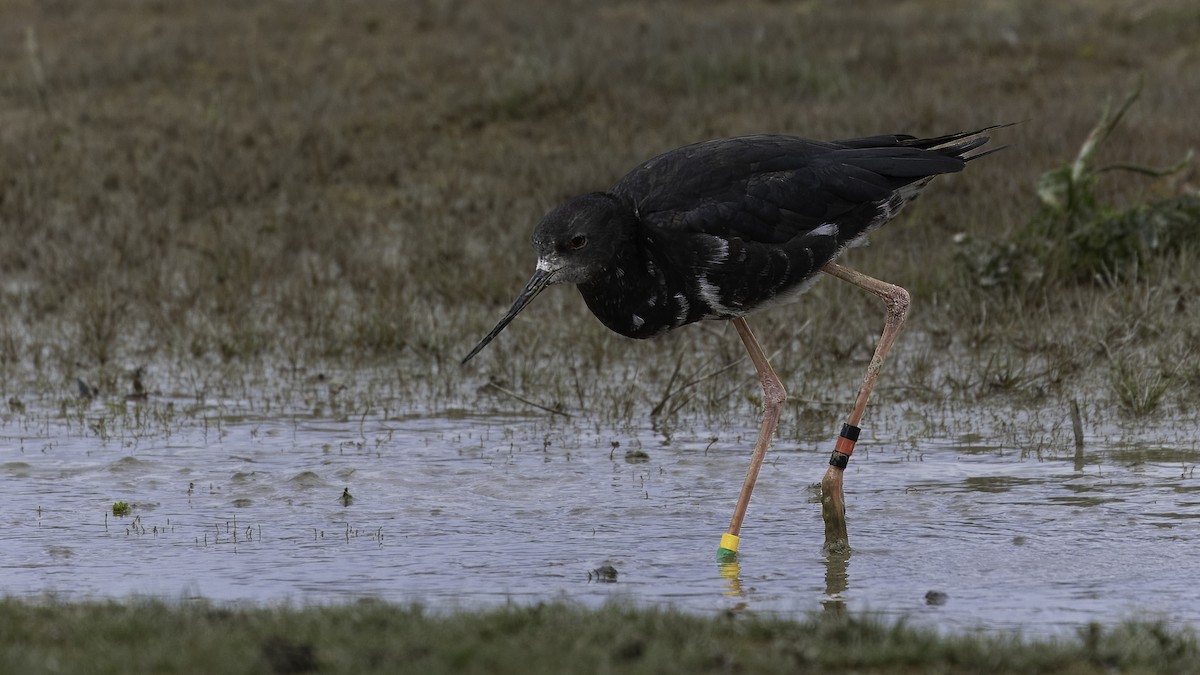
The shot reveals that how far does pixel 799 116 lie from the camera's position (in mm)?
16484

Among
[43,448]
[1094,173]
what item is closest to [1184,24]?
[1094,173]

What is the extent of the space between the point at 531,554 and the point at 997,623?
1.93 metres

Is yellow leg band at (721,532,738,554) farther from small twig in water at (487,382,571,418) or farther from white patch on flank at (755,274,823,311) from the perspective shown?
small twig in water at (487,382,571,418)

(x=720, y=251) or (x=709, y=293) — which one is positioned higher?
(x=720, y=251)

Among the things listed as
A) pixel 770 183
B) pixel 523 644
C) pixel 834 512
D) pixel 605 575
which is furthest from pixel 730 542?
pixel 523 644

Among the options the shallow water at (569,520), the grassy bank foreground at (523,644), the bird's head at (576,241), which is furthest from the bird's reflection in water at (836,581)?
the bird's head at (576,241)

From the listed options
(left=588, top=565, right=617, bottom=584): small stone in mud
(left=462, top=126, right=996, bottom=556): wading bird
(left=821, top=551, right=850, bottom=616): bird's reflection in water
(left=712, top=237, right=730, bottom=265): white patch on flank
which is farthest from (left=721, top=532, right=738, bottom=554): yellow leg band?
(left=712, top=237, right=730, bottom=265): white patch on flank

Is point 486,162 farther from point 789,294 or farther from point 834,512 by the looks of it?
point 834,512

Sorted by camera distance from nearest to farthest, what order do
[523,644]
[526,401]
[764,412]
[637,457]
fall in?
[523,644], [764,412], [637,457], [526,401]

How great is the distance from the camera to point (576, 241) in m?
6.01

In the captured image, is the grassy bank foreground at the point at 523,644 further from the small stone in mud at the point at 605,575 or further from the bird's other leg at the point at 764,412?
the bird's other leg at the point at 764,412

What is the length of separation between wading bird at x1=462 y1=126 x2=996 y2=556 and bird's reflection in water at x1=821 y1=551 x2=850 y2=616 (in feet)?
0.39

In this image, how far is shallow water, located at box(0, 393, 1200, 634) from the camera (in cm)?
550

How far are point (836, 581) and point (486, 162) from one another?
1058 centimetres
